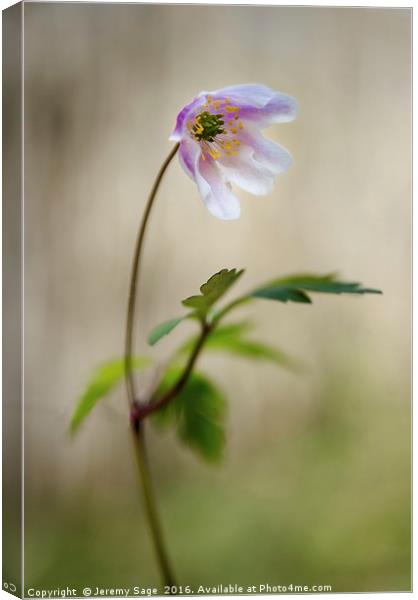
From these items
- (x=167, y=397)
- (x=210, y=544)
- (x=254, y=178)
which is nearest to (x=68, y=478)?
(x=210, y=544)

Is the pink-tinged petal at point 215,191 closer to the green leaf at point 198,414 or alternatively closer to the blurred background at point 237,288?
the green leaf at point 198,414

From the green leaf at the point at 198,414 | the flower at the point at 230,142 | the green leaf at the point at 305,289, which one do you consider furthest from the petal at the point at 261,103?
the green leaf at the point at 198,414

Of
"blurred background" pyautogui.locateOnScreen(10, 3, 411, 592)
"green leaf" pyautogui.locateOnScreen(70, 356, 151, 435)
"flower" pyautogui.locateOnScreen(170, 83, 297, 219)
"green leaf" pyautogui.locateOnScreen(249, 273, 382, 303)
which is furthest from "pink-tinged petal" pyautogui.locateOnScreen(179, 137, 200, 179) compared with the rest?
"blurred background" pyautogui.locateOnScreen(10, 3, 411, 592)

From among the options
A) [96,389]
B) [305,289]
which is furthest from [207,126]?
[96,389]

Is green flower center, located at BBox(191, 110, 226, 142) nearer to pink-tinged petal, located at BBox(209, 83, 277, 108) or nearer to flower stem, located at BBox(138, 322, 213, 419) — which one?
pink-tinged petal, located at BBox(209, 83, 277, 108)

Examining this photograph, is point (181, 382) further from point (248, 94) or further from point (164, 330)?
point (248, 94)

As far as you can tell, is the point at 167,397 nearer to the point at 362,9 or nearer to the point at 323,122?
the point at 362,9

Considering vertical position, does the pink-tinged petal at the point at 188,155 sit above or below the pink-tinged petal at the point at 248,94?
below
